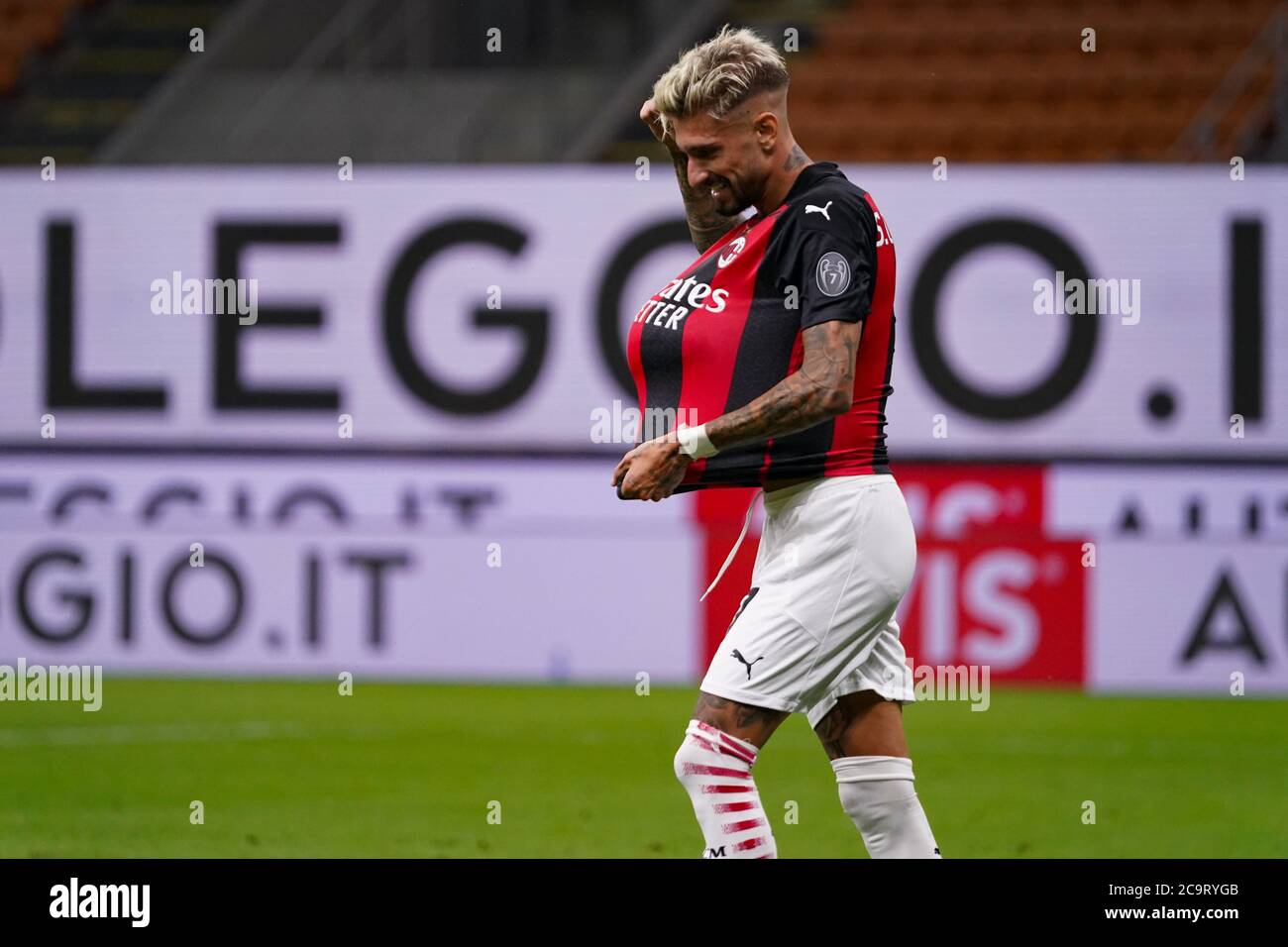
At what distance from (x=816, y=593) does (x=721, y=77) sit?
107cm

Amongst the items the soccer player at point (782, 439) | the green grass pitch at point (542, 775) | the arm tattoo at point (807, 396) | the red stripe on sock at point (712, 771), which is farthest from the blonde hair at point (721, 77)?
the green grass pitch at point (542, 775)

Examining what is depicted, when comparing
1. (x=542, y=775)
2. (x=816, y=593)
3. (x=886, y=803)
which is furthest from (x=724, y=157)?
(x=542, y=775)

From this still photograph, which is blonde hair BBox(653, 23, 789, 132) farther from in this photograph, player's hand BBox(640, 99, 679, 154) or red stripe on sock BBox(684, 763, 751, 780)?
red stripe on sock BBox(684, 763, 751, 780)

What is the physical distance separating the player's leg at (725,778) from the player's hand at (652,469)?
0.42 metres

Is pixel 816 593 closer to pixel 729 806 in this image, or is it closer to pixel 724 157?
pixel 729 806

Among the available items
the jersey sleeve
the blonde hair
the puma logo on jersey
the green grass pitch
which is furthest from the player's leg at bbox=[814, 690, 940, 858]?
the green grass pitch

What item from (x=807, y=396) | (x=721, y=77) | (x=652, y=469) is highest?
(x=721, y=77)

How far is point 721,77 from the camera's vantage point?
353cm

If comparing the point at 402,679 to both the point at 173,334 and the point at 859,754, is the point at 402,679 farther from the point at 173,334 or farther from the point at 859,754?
the point at 859,754

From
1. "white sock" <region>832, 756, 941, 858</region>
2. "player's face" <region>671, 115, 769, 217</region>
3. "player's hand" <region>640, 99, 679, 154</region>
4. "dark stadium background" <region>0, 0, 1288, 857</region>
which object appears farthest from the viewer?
"dark stadium background" <region>0, 0, 1288, 857</region>

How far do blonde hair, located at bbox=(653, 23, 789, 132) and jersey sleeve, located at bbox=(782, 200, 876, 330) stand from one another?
0.92 feet

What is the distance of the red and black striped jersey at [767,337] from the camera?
138 inches

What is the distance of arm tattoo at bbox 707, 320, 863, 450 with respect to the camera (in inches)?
131

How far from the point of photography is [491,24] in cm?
1252
